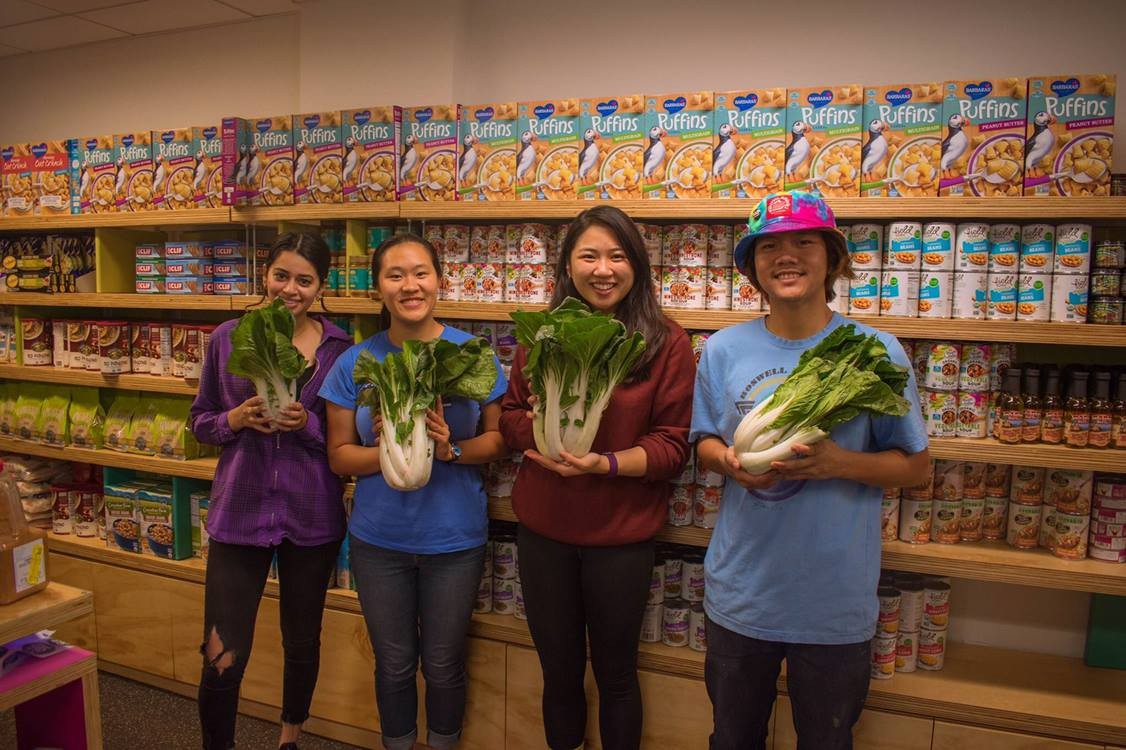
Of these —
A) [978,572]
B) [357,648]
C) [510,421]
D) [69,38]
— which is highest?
[69,38]

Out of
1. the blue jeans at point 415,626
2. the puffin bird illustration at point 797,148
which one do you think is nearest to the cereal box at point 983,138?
the puffin bird illustration at point 797,148

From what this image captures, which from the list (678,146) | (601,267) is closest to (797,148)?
(678,146)

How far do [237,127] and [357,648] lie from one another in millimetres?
2138

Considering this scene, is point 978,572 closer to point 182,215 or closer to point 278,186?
point 278,186

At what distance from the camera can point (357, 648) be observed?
9.78 ft

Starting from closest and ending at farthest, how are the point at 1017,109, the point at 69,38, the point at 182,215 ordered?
the point at 1017,109
the point at 182,215
the point at 69,38

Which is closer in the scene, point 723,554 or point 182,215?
point 723,554

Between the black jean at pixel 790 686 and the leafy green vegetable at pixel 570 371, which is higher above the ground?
the leafy green vegetable at pixel 570 371

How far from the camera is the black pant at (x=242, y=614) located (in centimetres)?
241

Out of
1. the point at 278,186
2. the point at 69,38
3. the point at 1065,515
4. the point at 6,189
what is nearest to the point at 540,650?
the point at 1065,515

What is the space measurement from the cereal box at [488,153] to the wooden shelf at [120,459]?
1628 millimetres

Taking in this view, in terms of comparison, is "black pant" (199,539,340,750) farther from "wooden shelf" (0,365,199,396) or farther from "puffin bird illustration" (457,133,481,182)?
"puffin bird illustration" (457,133,481,182)

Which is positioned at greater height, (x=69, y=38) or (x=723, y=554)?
(x=69, y=38)

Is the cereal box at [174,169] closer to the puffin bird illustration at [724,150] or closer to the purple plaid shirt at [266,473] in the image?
the purple plaid shirt at [266,473]
